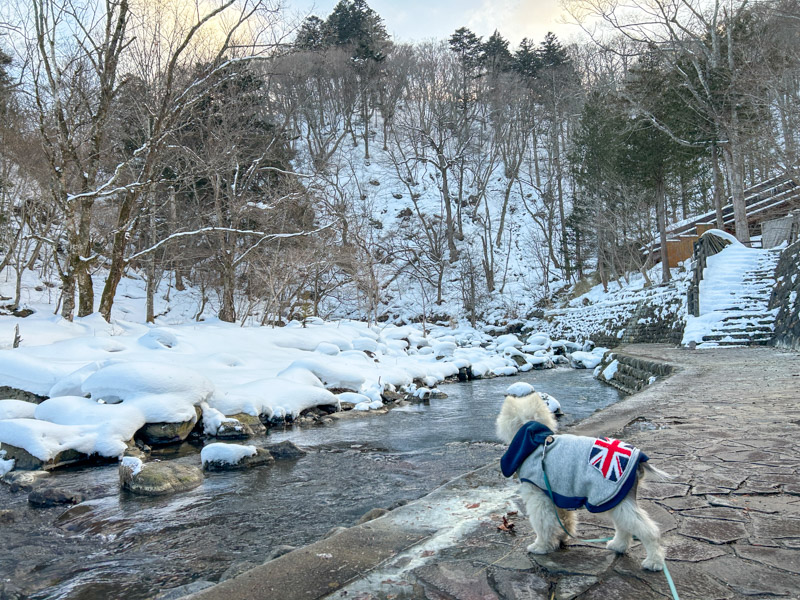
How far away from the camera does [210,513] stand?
4.76 meters

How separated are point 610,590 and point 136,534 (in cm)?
383

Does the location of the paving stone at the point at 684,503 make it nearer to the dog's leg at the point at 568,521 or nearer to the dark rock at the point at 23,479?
the dog's leg at the point at 568,521

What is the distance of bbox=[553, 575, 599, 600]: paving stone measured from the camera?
6.78 ft

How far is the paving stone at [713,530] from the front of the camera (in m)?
2.52

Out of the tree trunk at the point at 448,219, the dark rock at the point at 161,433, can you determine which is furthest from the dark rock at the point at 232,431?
the tree trunk at the point at 448,219

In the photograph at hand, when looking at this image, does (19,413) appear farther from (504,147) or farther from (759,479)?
(504,147)

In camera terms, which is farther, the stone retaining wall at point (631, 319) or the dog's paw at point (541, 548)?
the stone retaining wall at point (631, 319)

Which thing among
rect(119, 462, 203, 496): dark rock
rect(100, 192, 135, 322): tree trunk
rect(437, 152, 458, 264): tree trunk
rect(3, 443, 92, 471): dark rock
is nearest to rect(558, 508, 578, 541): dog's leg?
rect(119, 462, 203, 496): dark rock

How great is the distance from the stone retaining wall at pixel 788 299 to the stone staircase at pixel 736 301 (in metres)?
0.35

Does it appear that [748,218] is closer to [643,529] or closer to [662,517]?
[662,517]

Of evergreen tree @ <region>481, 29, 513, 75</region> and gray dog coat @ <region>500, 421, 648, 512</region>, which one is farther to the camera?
evergreen tree @ <region>481, 29, 513, 75</region>

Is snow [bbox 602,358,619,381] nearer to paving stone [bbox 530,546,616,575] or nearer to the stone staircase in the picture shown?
the stone staircase

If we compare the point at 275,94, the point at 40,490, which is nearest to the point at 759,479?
the point at 40,490

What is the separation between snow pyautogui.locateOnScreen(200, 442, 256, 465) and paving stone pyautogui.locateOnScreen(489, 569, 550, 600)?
4651mm
